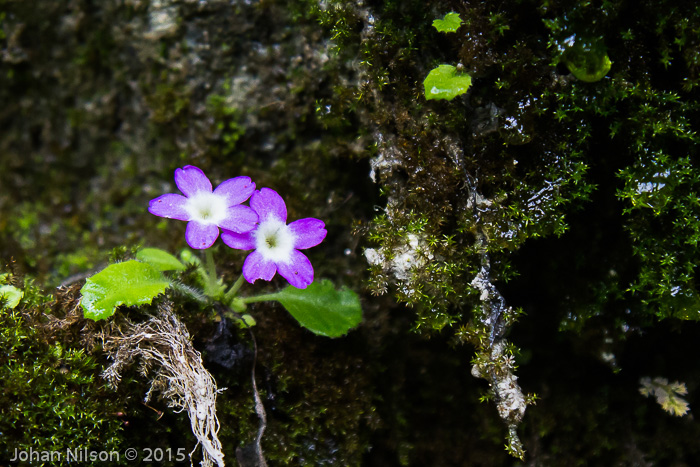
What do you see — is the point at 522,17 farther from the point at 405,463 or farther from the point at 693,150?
the point at 405,463

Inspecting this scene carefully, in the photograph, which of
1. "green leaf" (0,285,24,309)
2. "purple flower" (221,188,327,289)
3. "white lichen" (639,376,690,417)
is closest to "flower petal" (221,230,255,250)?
"purple flower" (221,188,327,289)

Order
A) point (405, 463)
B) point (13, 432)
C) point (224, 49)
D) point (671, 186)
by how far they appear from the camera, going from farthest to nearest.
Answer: point (224, 49) → point (405, 463) → point (671, 186) → point (13, 432)

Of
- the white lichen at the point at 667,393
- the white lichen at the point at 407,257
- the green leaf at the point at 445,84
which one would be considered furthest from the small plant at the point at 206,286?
the white lichen at the point at 667,393

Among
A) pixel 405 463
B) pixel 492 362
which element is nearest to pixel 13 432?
pixel 405 463

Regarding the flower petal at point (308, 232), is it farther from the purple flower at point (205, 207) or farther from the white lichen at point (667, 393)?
the white lichen at point (667, 393)

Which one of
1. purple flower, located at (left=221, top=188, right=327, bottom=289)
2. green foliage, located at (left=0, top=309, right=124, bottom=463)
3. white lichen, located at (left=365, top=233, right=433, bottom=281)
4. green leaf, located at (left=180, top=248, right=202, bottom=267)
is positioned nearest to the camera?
green foliage, located at (left=0, top=309, right=124, bottom=463)

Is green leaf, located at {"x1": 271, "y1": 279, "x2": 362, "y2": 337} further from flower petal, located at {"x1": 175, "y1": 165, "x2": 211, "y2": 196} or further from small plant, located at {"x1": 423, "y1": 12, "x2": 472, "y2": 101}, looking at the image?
small plant, located at {"x1": 423, "y1": 12, "x2": 472, "y2": 101}

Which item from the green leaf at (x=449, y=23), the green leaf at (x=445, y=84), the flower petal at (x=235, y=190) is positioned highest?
the green leaf at (x=449, y=23)
